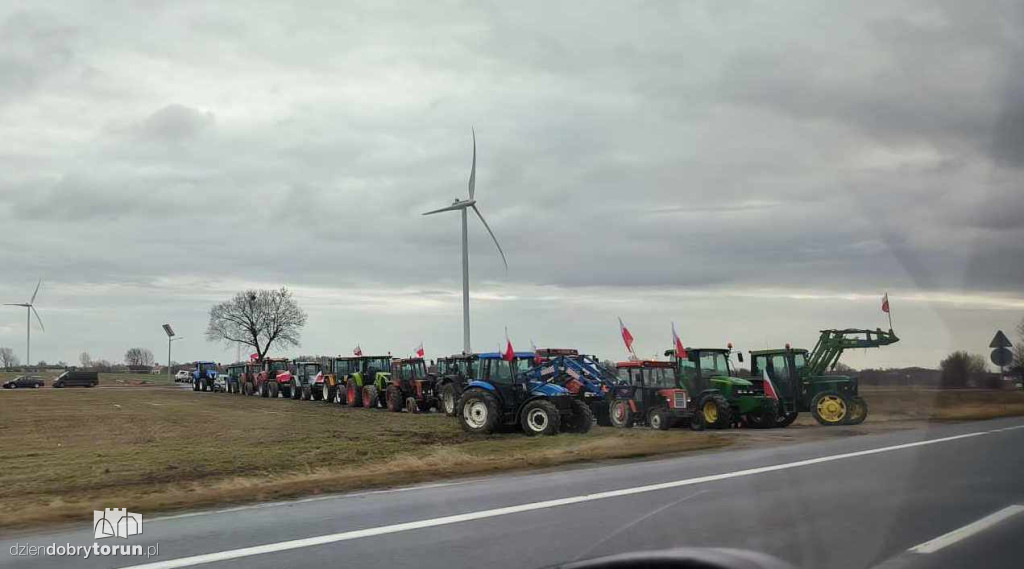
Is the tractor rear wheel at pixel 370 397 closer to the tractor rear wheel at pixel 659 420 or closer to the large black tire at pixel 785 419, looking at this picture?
the tractor rear wheel at pixel 659 420

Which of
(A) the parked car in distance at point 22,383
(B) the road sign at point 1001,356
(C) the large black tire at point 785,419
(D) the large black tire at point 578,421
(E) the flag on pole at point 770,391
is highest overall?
(B) the road sign at point 1001,356

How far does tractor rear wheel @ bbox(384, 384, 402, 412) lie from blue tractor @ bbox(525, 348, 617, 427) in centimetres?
943

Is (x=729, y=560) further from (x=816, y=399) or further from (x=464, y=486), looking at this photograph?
(x=816, y=399)

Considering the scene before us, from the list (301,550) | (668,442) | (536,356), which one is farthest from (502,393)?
(301,550)

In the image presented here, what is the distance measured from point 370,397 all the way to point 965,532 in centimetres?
3215

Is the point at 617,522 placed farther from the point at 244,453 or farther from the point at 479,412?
the point at 479,412

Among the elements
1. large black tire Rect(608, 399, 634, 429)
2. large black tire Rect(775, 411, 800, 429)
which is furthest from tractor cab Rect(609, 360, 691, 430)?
large black tire Rect(775, 411, 800, 429)

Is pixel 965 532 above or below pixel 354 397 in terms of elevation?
below

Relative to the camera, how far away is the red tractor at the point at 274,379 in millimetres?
50750

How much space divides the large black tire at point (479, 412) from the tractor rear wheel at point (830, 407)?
10.7 meters

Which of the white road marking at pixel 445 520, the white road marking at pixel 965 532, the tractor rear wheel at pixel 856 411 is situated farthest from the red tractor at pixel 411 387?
the white road marking at pixel 965 532

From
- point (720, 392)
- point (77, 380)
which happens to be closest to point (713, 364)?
point (720, 392)

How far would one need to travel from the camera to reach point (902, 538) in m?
8.34

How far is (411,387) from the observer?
3591 centimetres
